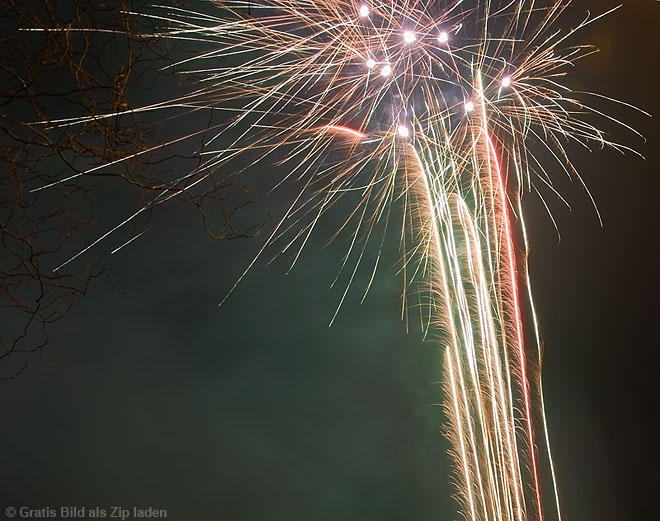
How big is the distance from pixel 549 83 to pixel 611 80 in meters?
0.49

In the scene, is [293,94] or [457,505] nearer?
[293,94]

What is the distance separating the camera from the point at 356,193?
2574 mm

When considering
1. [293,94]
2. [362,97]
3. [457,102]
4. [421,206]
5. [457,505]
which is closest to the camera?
[293,94]

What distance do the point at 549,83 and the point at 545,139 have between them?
37 cm

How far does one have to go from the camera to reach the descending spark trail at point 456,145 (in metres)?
1.75

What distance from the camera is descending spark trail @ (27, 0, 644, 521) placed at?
5.73 ft

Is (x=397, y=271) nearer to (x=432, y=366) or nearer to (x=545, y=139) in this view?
(x=432, y=366)

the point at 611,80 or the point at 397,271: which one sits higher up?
the point at 611,80

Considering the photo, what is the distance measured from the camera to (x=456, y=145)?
230cm

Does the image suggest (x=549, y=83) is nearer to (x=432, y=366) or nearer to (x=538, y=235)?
(x=538, y=235)

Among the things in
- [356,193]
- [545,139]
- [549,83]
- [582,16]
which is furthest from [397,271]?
[582,16]

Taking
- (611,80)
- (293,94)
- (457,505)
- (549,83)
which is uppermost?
(611,80)

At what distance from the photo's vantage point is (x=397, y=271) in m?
2.92

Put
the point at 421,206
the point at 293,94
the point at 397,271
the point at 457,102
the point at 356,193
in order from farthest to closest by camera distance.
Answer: the point at 397,271 → the point at 356,193 → the point at 421,206 → the point at 457,102 → the point at 293,94
